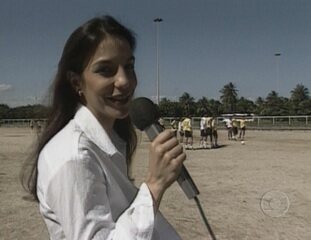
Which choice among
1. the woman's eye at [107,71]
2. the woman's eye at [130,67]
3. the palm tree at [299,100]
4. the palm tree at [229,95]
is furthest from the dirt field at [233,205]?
the palm tree at [229,95]

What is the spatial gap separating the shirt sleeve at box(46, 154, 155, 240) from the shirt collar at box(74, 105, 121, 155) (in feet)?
0.54

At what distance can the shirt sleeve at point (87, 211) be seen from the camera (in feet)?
4.38

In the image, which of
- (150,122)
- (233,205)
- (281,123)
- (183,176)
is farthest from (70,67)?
(281,123)

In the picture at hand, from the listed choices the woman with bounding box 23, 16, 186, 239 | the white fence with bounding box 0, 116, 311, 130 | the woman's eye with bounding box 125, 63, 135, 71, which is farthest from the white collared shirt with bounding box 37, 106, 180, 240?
the white fence with bounding box 0, 116, 311, 130

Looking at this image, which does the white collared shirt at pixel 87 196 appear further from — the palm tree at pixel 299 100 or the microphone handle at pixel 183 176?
the palm tree at pixel 299 100

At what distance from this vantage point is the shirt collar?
1.55m

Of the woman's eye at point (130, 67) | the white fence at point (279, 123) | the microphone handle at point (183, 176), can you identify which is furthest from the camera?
the white fence at point (279, 123)

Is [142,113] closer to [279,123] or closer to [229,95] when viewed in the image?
[279,123]

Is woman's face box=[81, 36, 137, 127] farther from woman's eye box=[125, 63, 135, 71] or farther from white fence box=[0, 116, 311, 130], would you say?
white fence box=[0, 116, 311, 130]

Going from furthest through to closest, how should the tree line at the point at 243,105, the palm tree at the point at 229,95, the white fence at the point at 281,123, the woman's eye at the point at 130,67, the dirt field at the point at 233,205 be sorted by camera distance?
the palm tree at the point at 229,95 < the tree line at the point at 243,105 < the white fence at the point at 281,123 < the dirt field at the point at 233,205 < the woman's eye at the point at 130,67

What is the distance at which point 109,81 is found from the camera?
5.22 feet

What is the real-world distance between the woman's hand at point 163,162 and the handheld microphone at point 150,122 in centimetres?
12

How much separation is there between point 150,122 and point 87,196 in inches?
15.1

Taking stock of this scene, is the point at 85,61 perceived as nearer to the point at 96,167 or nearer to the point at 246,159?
the point at 96,167
